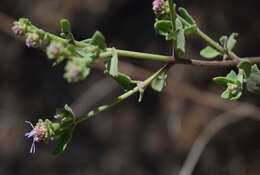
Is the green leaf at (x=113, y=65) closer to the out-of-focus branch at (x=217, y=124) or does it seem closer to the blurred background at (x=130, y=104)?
the out-of-focus branch at (x=217, y=124)

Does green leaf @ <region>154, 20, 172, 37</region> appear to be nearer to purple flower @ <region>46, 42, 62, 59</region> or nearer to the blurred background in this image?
purple flower @ <region>46, 42, 62, 59</region>

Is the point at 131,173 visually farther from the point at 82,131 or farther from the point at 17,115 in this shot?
the point at 17,115

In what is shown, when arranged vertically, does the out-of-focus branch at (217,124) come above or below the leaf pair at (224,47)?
below

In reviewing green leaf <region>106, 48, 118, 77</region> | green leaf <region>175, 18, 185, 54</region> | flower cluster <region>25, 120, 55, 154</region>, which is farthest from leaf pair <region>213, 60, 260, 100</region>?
flower cluster <region>25, 120, 55, 154</region>

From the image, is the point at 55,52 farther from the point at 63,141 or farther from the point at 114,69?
the point at 63,141

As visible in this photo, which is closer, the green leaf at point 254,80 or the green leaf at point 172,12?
the green leaf at point 172,12

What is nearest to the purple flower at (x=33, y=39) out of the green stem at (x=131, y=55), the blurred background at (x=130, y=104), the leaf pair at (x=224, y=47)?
the green stem at (x=131, y=55)

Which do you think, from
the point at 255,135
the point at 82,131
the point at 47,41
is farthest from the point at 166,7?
the point at 82,131

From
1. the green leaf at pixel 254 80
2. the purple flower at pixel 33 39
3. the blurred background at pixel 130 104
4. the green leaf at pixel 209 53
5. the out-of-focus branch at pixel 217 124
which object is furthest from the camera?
the blurred background at pixel 130 104
